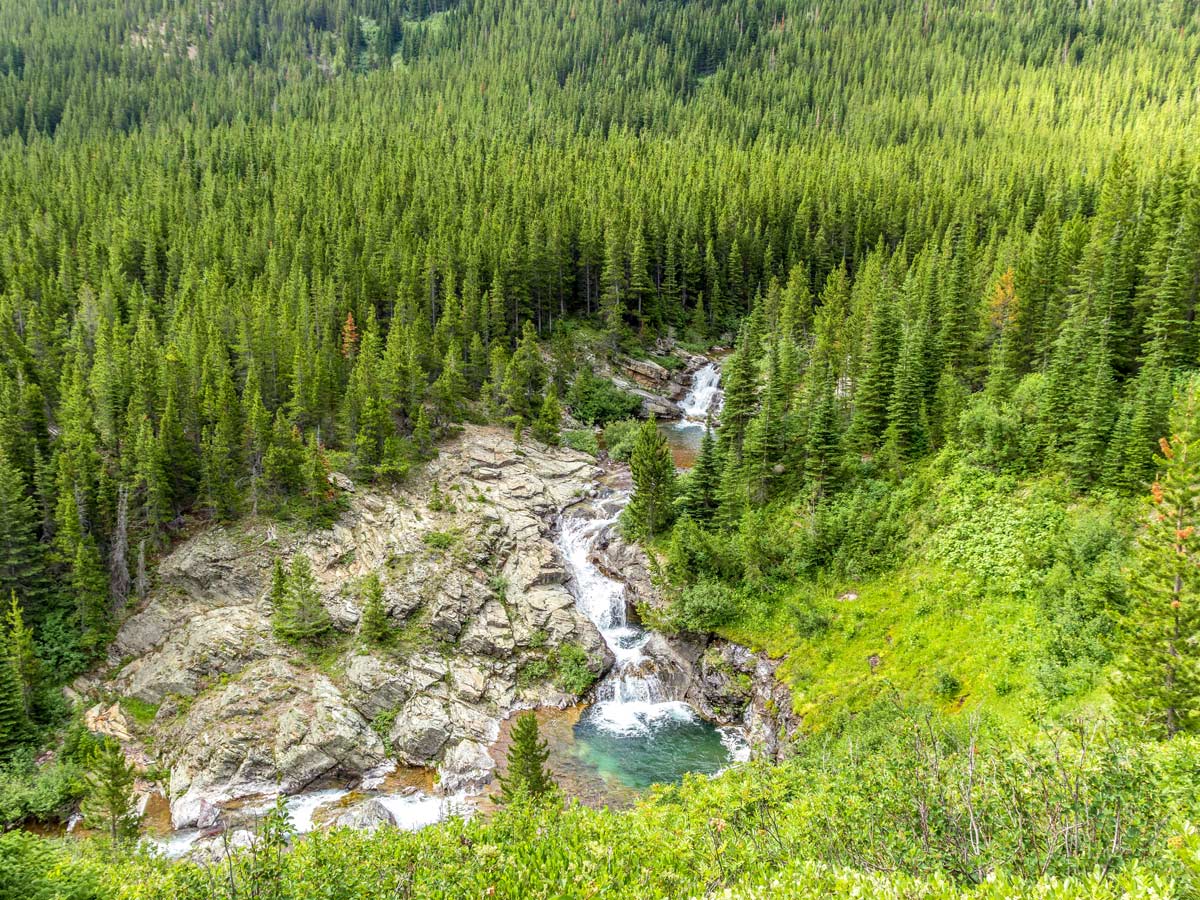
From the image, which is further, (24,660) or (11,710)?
(24,660)

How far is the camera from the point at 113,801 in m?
37.8

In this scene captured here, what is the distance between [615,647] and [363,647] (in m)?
18.5

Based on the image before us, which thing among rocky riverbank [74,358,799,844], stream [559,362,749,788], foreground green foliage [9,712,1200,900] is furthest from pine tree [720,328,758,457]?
foreground green foliage [9,712,1200,900]

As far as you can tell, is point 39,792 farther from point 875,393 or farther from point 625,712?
point 875,393

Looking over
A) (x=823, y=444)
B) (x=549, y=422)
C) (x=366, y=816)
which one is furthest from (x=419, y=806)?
(x=549, y=422)

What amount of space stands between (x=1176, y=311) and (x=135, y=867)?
2718 inches

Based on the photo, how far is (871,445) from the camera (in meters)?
61.5

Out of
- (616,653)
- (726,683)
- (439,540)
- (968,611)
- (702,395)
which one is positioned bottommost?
(616,653)

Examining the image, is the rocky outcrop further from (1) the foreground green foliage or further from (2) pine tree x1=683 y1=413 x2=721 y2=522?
(1) the foreground green foliage

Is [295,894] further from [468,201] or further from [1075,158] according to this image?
[1075,158]

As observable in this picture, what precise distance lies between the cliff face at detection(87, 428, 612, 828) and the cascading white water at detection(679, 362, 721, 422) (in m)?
26.8

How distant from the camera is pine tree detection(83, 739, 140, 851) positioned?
37906 millimetres

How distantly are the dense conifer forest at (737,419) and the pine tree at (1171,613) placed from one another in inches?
6.1

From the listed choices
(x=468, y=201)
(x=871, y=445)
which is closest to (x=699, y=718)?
(x=871, y=445)
